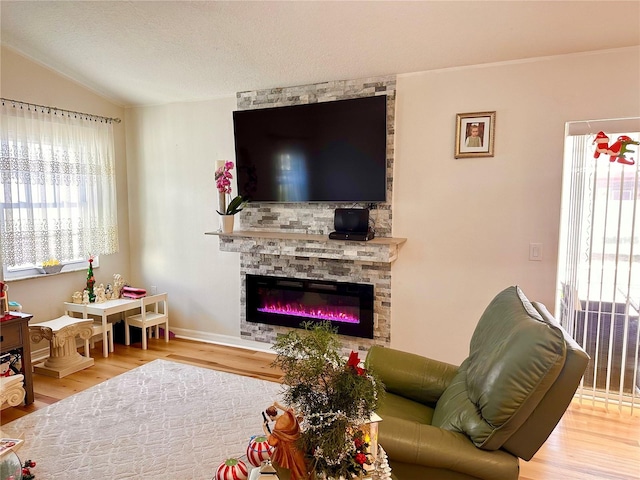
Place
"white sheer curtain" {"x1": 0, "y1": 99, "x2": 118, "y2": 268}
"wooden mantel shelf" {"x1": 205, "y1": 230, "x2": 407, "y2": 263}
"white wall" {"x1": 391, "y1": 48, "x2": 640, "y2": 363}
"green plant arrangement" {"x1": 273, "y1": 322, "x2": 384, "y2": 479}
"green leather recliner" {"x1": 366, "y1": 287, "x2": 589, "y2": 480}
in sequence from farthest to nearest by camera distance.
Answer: "white sheer curtain" {"x1": 0, "y1": 99, "x2": 118, "y2": 268}
"wooden mantel shelf" {"x1": 205, "y1": 230, "x2": 407, "y2": 263}
"white wall" {"x1": 391, "y1": 48, "x2": 640, "y2": 363}
"green leather recliner" {"x1": 366, "y1": 287, "x2": 589, "y2": 480}
"green plant arrangement" {"x1": 273, "y1": 322, "x2": 384, "y2": 479}

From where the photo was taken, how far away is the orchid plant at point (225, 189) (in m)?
3.85

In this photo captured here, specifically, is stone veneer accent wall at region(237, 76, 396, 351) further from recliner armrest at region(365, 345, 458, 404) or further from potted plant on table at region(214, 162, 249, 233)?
recliner armrest at region(365, 345, 458, 404)

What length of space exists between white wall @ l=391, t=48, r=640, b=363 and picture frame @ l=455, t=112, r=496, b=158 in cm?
5

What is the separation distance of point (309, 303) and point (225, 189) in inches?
52.2

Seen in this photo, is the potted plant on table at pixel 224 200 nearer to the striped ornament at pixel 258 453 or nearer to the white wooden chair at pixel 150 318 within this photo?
the white wooden chair at pixel 150 318

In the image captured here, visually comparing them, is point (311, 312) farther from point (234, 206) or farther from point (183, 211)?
point (183, 211)

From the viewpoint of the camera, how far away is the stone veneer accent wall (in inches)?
137

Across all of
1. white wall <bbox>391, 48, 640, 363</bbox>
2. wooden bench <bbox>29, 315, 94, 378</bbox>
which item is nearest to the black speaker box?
white wall <bbox>391, 48, 640, 363</bbox>

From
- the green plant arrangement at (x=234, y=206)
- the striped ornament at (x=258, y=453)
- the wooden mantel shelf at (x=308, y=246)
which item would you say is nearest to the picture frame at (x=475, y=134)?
the wooden mantel shelf at (x=308, y=246)

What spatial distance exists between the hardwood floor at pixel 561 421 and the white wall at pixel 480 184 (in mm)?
874

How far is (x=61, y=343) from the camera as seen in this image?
11.6 feet

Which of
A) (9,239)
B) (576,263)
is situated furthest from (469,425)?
(9,239)

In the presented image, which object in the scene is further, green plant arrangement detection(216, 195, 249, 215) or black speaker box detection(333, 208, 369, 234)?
green plant arrangement detection(216, 195, 249, 215)

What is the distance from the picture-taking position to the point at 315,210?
3760 millimetres
